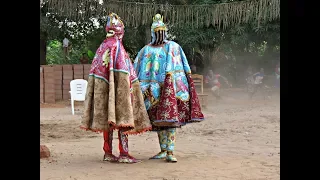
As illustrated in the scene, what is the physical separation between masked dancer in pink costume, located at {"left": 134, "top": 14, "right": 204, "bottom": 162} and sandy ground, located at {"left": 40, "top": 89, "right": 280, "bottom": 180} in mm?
418

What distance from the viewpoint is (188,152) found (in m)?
6.66

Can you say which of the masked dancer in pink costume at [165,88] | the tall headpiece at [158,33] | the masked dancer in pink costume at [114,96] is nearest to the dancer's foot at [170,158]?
the masked dancer in pink costume at [165,88]

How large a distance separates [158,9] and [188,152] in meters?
→ 7.90

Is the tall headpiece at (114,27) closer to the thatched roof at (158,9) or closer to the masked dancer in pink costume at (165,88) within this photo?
the masked dancer in pink costume at (165,88)

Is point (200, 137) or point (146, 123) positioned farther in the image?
point (200, 137)

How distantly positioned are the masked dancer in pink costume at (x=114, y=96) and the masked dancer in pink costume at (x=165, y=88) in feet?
0.62

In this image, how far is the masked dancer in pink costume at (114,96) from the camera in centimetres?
541

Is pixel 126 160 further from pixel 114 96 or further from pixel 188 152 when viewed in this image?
pixel 188 152

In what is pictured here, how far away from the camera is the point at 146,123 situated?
5609 mm

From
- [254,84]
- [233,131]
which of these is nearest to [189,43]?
[254,84]

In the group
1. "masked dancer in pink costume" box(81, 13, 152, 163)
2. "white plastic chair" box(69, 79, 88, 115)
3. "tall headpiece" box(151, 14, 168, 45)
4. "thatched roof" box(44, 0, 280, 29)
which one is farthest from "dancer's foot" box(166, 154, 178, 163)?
"thatched roof" box(44, 0, 280, 29)

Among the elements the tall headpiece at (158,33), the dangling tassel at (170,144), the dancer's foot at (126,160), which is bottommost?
the dancer's foot at (126,160)
